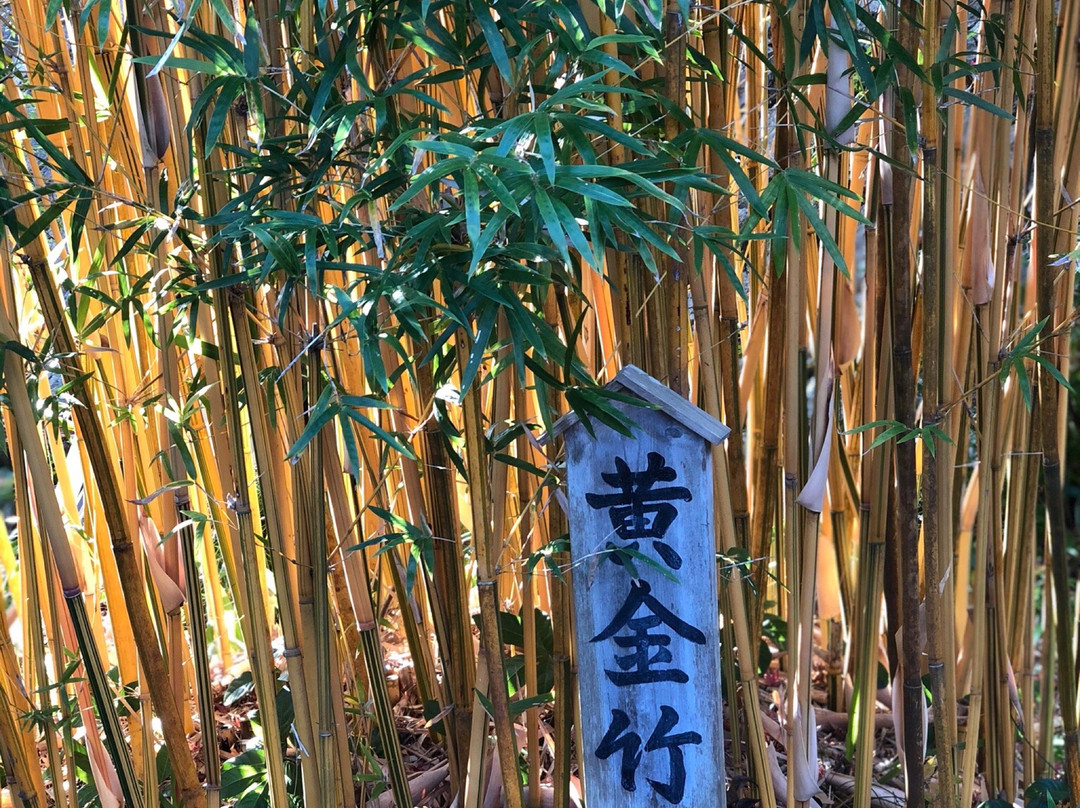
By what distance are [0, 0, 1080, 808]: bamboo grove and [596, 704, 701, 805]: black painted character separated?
10cm

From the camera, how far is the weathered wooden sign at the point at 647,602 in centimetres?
91

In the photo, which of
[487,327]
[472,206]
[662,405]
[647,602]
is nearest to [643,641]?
[647,602]

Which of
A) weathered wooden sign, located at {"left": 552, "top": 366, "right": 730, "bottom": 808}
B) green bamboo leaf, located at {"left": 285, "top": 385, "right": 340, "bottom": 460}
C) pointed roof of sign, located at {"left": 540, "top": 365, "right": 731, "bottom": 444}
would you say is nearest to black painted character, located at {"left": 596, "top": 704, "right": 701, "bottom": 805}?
weathered wooden sign, located at {"left": 552, "top": 366, "right": 730, "bottom": 808}

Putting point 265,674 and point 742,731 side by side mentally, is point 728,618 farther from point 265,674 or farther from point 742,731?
point 265,674

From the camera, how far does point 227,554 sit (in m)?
1.26

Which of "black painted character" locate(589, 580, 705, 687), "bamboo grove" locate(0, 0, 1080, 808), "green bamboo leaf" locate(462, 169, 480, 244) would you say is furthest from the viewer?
"black painted character" locate(589, 580, 705, 687)

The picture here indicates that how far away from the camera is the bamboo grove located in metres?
0.83

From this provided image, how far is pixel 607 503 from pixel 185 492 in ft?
1.74

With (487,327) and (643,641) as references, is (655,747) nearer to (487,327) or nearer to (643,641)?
(643,641)

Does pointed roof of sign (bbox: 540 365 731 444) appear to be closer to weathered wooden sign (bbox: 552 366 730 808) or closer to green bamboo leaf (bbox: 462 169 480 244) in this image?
weathered wooden sign (bbox: 552 366 730 808)

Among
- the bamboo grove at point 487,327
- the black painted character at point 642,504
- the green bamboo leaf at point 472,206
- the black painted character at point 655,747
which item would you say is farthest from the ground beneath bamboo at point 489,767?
the green bamboo leaf at point 472,206

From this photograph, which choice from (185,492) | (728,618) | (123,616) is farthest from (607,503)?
(123,616)

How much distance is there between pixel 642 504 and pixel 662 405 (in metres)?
0.10

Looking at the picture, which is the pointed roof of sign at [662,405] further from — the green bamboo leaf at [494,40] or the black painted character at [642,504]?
the green bamboo leaf at [494,40]
